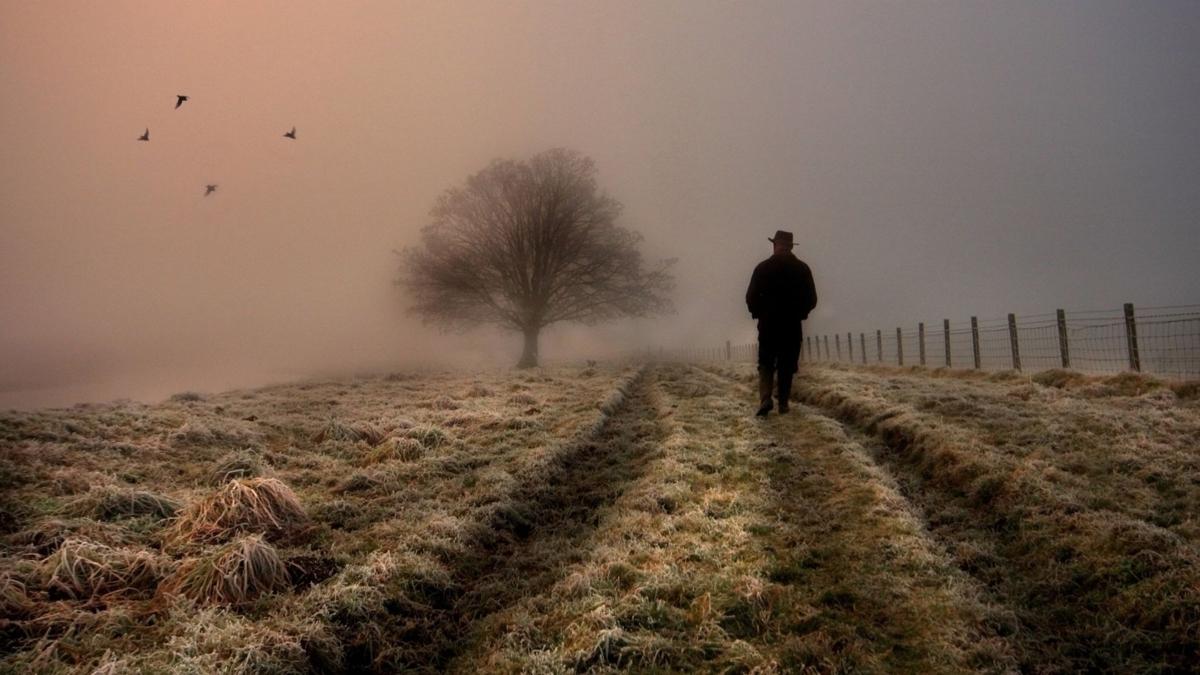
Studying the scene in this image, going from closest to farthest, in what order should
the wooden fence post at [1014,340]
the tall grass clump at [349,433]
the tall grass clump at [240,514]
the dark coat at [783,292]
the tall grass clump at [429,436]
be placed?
the tall grass clump at [240,514] → the tall grass clump at [429,436] → the tall grass clump at [349,433] → the dark coat at [783,292] → the wooden fence post at [1014,340]

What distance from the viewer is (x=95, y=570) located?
4.98m

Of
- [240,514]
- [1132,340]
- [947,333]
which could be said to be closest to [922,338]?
[947,333]

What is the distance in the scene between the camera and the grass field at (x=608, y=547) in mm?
3963

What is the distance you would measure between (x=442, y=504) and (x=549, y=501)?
1.31 m

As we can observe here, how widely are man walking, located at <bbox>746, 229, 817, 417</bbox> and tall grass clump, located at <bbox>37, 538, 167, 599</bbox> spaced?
972 centimetres

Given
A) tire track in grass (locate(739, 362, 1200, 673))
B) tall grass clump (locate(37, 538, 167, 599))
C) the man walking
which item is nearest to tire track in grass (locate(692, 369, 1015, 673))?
tire track in grass (locate(739, 362, 1200, 673))

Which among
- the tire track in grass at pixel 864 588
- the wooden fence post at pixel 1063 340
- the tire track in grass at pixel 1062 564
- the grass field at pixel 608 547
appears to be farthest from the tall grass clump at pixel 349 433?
the wooden fence post at pixel 1063 340

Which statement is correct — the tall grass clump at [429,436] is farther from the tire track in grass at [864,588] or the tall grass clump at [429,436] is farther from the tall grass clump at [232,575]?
the tire track in grass at [864,588]

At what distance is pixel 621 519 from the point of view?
20.8ft

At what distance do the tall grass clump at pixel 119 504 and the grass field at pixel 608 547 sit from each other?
2 cm

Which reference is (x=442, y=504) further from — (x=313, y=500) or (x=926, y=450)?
(x=926, y=450)

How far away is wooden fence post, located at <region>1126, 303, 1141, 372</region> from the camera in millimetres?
14688

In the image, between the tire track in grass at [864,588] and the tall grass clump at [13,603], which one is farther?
the tall grass clump at [13,603]

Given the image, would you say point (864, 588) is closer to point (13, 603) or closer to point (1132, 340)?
point (13, 603)
